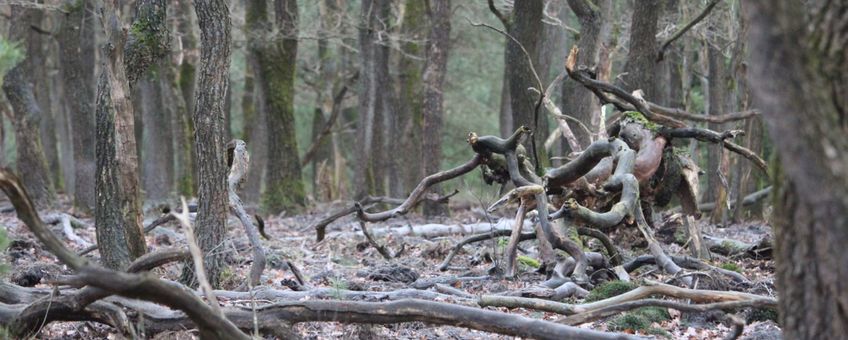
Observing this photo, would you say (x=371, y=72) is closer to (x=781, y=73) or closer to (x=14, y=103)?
(x=14, y=103)

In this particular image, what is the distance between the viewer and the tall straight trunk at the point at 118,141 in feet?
26.5

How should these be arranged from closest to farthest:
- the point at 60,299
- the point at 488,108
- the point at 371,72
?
1. the point at 60,299
2. the point at 371,72
3. the point at 488,108

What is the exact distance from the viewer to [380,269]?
9750mm

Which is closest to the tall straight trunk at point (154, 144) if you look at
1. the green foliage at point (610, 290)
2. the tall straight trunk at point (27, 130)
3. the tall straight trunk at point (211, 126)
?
the tall straight trunk at point (27, 130)

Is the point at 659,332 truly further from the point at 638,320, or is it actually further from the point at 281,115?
the point at 281,115

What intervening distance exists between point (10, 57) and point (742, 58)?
14.2 meters

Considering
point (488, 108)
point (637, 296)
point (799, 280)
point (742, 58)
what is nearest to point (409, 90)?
point (742, 58)

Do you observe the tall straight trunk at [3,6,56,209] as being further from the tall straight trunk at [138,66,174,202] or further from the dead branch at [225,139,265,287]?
the dead branch at [225,139,265,287]

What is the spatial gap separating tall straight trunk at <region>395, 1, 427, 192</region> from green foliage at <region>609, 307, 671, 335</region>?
13.5 meters

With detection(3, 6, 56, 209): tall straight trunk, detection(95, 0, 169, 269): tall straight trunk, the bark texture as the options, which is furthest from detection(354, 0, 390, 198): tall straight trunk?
detection(95, 0, 169, 269): tall straight trunk

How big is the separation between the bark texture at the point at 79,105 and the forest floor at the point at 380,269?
242 cm

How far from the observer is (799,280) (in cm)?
389

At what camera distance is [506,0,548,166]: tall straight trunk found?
52.7 ft

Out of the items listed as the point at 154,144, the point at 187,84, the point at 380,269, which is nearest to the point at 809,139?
the point at 380,269
